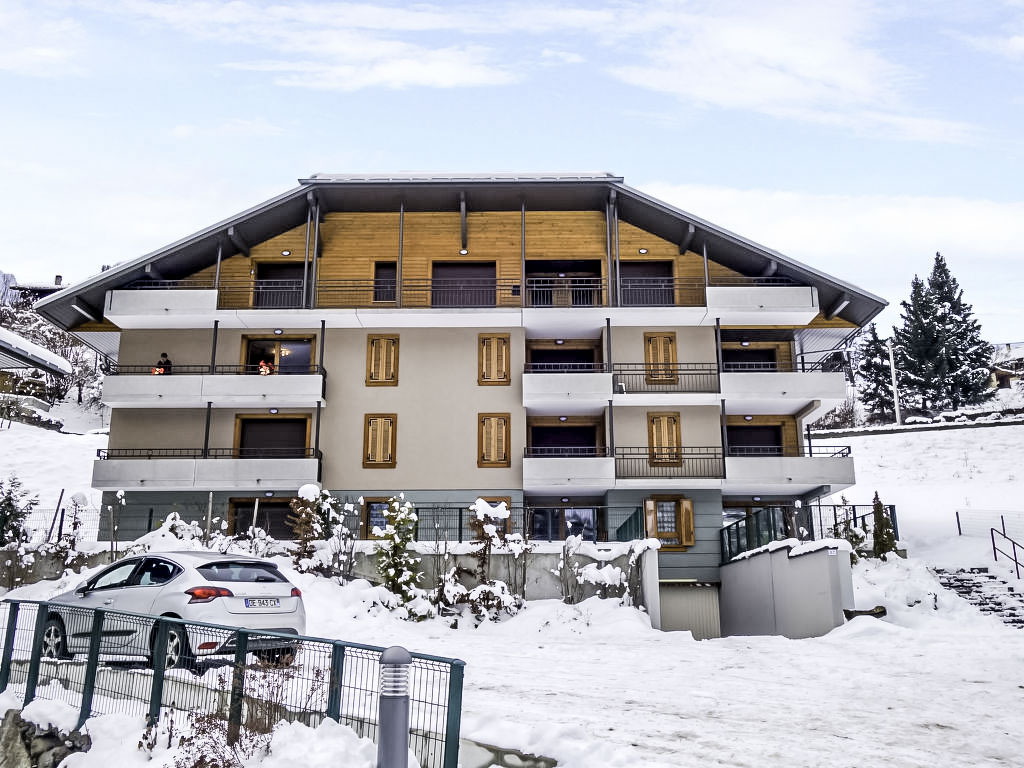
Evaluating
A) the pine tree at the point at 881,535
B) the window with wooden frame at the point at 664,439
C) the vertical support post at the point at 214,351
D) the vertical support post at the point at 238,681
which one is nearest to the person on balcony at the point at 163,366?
Answer: the vertical support post at the point at 214,351

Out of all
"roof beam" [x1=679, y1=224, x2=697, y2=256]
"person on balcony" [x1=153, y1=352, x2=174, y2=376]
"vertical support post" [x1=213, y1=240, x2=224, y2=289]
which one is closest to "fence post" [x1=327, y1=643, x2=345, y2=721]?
"vertical support post" [x1=213, y1=240, x2=224, y2=289]

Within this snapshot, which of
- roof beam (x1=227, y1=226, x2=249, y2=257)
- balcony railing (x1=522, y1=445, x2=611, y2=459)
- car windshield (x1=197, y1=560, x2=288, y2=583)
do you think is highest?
roof beam (x1=227, y1=226, x2=249, y2=257)

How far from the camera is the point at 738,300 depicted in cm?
2962

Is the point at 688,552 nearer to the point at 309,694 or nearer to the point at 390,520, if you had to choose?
the point at 390,520

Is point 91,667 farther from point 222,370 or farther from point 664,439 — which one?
point 664,439

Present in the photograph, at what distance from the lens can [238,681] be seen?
311 inches

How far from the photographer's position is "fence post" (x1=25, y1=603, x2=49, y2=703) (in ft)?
35.5

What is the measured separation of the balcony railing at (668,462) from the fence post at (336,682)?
22.2m

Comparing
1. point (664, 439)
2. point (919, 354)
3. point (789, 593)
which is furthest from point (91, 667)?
point (919, 354)

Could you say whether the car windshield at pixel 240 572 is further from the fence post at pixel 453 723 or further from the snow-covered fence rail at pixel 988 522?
the snow-covered fence rail at pixel 988 522

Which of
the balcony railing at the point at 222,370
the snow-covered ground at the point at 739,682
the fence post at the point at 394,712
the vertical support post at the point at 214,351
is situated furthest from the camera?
the balcony railing at the point at 222,370

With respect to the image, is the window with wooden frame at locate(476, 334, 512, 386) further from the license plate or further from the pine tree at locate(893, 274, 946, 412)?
the pine tree at locate(893, 274, 946, 412)

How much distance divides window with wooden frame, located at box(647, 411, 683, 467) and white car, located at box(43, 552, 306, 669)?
1915 cm

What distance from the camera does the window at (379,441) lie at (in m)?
29.1
